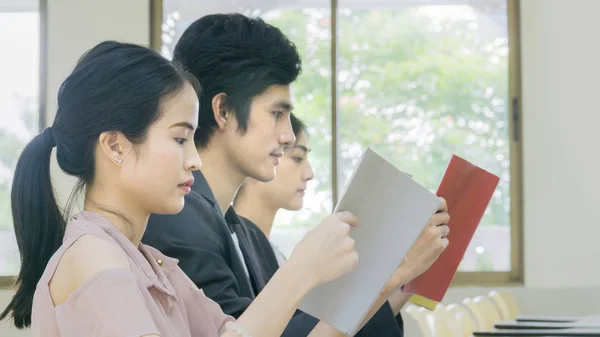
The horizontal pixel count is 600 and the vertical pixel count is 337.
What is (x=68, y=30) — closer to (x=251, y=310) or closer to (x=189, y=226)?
(x=189, y=226)

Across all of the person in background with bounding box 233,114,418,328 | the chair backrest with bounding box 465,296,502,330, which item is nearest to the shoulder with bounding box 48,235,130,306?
the person in background with bounding box 233,114,418,328

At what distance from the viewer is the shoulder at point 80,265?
120 centimetres

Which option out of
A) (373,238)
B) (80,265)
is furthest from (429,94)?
(80,265)

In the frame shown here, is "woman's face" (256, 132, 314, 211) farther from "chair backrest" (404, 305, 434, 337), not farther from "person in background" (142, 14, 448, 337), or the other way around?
"person in background" (142, 14, 448, 337)

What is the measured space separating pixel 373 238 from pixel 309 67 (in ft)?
13.1

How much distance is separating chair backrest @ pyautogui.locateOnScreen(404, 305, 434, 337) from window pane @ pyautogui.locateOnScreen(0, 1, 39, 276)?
125 inches

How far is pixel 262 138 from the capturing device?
202cm

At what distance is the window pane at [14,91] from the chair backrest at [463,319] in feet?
9.89

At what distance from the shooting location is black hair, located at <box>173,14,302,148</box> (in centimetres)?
204

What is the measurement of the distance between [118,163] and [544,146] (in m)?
4.38

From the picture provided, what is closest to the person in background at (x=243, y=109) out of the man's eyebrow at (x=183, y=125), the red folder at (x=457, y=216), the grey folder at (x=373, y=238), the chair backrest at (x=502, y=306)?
the red folder at (x=457, y=216)

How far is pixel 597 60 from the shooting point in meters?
5.37

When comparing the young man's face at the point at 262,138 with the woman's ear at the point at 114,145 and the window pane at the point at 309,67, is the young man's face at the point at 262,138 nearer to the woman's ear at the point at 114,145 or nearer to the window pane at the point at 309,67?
the woman's ear at the point at 114,145

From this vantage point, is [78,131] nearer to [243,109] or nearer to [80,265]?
[80,265]
